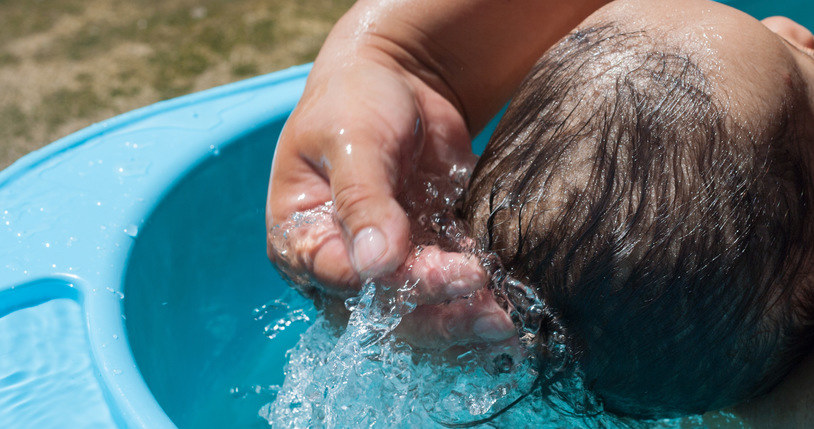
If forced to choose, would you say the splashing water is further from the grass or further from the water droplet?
the grass

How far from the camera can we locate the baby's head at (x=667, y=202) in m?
0.74

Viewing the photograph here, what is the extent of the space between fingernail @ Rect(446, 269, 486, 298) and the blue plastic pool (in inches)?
12.7

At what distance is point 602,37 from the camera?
33.4 inches

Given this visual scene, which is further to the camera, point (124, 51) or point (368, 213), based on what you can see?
point (124, 51)

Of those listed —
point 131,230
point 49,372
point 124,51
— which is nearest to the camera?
point 49,372

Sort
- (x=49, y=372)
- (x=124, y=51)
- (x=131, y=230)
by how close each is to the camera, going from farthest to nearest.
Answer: (x=124, y=51) → (x=131, y=230) → (x=49, y=372)

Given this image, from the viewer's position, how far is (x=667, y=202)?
0.73 metres

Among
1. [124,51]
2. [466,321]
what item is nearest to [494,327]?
[466,321]

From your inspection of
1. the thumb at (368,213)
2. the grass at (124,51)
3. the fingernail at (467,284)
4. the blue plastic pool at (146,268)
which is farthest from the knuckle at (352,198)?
the grass at (124,51)

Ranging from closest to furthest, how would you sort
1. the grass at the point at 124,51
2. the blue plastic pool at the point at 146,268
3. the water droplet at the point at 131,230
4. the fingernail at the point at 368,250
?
the fingernail at the point at 368,250, the blue plastic pool at the point at 146,268, the water droplet at the point at 131,230, the grass at the point at 124,51

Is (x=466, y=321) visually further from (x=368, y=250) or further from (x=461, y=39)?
(x=461, y=39)

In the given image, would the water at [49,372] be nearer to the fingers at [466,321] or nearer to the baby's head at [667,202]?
the fingers at [466,321]

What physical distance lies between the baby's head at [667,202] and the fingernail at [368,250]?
0.14m

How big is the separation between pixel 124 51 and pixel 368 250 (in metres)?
2.03
